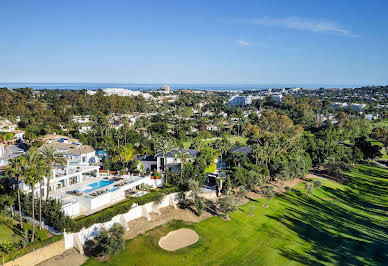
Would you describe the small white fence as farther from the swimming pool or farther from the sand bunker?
the swimming pool

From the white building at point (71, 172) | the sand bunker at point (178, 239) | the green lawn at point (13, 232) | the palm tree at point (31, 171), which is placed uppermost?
the palm tree at point (31, 171)

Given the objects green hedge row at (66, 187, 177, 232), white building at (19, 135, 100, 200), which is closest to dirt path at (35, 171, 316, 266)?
green hedge row at (66, 187, 177, 232)

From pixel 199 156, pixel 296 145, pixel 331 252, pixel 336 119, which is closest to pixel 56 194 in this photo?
pixel 199 156

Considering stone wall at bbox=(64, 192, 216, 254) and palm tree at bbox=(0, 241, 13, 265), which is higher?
palm tree at bbox=(0, 241, 13, 265)

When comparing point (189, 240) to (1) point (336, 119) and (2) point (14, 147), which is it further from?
(1) point (336, 119)

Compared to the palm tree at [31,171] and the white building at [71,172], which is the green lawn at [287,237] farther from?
the white building at [71,172]

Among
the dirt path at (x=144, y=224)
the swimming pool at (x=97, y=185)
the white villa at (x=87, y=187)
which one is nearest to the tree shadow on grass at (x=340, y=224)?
the dirt path at (x=144, y=224)
